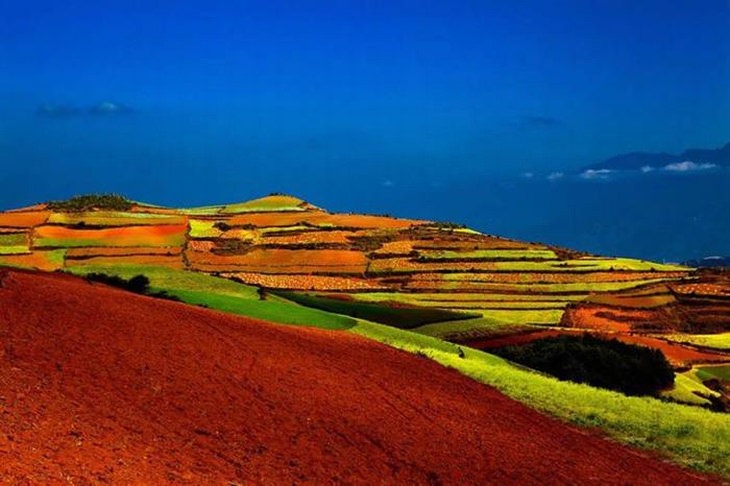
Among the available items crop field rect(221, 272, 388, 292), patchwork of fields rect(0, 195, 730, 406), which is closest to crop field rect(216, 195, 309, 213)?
patchwork of fields rect(0, 195, 730, 406)

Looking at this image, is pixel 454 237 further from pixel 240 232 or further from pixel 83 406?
pixel 83 406

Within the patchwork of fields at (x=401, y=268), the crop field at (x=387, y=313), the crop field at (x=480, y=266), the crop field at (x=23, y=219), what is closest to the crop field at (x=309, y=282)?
the patchwork of fields at (x=401, y=268)

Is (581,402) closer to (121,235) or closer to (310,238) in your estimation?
(310,238)

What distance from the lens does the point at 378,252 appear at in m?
111

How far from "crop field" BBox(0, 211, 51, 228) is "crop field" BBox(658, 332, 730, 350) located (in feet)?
273

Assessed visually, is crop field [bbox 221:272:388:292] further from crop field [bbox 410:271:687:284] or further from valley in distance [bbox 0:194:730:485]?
valley in distance [bbox 0:194:730:485]

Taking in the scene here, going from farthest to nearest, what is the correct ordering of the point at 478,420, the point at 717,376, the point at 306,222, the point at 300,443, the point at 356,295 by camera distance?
the point at 306,222
the point at 356,295
the point at 717,376
the point at 478,420
the point at 300,443

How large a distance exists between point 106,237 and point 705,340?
74.0 metres

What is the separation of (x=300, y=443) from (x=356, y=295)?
64.1 m

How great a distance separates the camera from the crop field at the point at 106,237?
101188 millimetres

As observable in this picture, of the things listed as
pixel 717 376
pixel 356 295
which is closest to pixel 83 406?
pixel 717 376

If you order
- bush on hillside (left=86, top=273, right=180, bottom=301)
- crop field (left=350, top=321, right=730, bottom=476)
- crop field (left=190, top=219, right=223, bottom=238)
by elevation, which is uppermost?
crop field (left=190, top=219, right=223, bottom=238)

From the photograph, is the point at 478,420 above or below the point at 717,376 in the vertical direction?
below

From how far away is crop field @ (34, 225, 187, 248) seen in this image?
3984 inches
